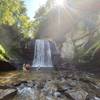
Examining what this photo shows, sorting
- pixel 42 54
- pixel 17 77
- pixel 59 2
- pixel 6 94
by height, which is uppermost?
pixel 59 2

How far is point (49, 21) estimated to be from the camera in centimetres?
3897

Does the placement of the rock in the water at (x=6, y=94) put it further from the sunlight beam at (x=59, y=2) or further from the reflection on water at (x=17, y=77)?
the sunlight beam at (x=59, y=2)

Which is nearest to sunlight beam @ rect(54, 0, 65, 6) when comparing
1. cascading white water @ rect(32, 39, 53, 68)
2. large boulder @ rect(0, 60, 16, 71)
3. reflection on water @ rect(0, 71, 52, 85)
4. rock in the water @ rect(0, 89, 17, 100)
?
cascading white water @ rect(32, 39, 53, 68)

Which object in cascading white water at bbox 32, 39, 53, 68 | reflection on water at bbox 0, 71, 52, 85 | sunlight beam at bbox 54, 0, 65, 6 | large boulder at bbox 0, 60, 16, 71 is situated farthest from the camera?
sunlight beam at bbox 54, 0, 65, 6

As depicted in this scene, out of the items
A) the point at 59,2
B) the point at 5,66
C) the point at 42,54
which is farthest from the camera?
the point at 59,2

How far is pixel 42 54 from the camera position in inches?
1093

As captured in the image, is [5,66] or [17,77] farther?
[5,66]

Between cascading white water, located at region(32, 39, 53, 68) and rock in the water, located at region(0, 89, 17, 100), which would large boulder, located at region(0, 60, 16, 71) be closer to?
cascading white water, located at region(32, 39, 53, 68)

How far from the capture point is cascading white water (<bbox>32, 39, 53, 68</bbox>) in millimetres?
26438

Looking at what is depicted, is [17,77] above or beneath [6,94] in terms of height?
above

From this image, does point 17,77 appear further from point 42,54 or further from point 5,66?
point 42,54

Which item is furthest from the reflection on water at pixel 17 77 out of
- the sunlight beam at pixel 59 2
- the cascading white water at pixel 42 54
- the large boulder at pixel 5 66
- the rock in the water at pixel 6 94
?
the sunlight beam at pixel 59 2

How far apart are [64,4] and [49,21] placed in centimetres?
549

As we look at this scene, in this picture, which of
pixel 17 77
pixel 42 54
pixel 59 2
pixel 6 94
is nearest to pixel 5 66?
pixel 17 77
